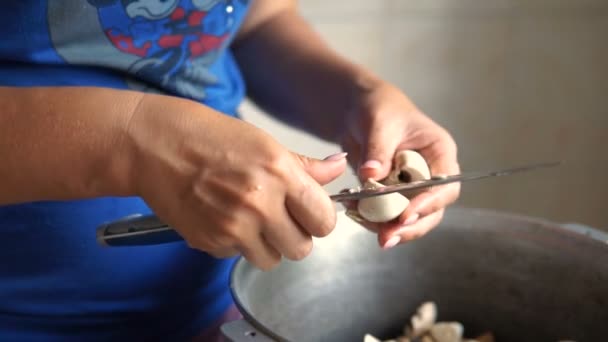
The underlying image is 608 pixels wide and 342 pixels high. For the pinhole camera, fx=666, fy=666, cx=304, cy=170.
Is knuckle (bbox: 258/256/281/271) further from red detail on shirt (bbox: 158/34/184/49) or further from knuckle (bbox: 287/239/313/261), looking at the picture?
red detail on shirt (bbox: 158/34/184/49)

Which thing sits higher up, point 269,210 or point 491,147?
point 269,210

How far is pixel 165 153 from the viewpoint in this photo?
0.33 metres

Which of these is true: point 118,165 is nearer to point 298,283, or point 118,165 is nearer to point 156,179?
→ point 156,179

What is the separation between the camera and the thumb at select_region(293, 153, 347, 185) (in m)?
0.35

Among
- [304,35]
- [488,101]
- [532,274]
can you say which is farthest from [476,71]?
[532,274]

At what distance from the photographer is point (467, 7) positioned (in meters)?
0.95

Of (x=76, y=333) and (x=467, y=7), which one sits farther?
(x=467, y=7)

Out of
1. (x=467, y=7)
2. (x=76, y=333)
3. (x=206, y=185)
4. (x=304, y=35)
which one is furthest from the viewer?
(x=467, y=7)

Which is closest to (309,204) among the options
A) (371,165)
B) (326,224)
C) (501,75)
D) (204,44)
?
(326,224)

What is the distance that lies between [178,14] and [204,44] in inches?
1.7

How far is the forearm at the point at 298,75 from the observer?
574mm

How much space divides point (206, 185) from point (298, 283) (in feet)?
0.63

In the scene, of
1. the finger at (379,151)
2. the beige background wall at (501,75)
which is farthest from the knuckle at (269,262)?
the beige background wall at (501,75)

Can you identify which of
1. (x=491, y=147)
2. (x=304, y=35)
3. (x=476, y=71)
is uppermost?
(x=304, y=35)
